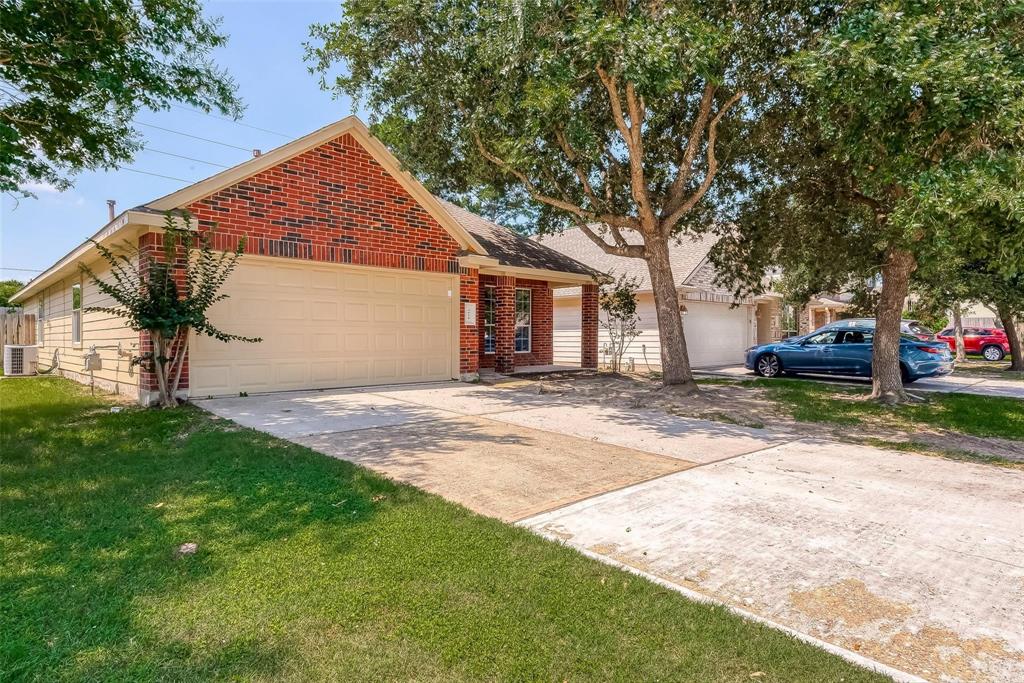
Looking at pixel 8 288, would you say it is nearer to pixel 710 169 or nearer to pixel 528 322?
pixel 528 322

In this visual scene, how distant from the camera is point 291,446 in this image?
6043 mm

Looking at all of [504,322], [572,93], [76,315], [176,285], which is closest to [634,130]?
[572,93]

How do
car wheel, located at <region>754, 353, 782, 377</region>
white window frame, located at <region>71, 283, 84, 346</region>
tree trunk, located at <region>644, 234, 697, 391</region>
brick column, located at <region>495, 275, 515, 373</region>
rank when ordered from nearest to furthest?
tree trunk, located at <region>644, 234, 697, 391</region>
white window frame, located at <region>71, 283, 84, 346</region>
brick column, located at <region>495, 275, 515, 373</region>
car wheel, located at <region>754, 353, 782, 377</region>

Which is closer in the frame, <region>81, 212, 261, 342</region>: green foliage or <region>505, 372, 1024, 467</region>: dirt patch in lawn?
<region>505, 372, 1024, 467</region>: dirt patch in lawn

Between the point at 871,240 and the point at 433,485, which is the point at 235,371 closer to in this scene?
the point at 433,485

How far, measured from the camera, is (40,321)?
19375 millimetres

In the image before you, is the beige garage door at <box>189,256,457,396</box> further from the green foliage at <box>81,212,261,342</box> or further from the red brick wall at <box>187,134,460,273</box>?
the green foliage at <box>81,212,261,342</box>

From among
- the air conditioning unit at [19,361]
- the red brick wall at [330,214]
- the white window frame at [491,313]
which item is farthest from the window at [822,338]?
the air conditioning unit at [19,361]

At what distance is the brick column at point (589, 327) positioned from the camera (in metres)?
16.7

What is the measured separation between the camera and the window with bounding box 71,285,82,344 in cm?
1316

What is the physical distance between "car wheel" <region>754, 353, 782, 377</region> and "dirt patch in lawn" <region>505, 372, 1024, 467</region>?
268 cm

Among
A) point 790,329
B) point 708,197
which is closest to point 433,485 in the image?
point 708,197

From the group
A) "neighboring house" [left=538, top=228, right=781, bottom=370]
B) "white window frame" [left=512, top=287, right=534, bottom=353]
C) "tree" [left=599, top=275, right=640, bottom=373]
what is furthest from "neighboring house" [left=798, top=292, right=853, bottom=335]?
"white window frame" [left=512, top=287, right=534, bottom=353]

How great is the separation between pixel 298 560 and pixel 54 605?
44.8 inches
